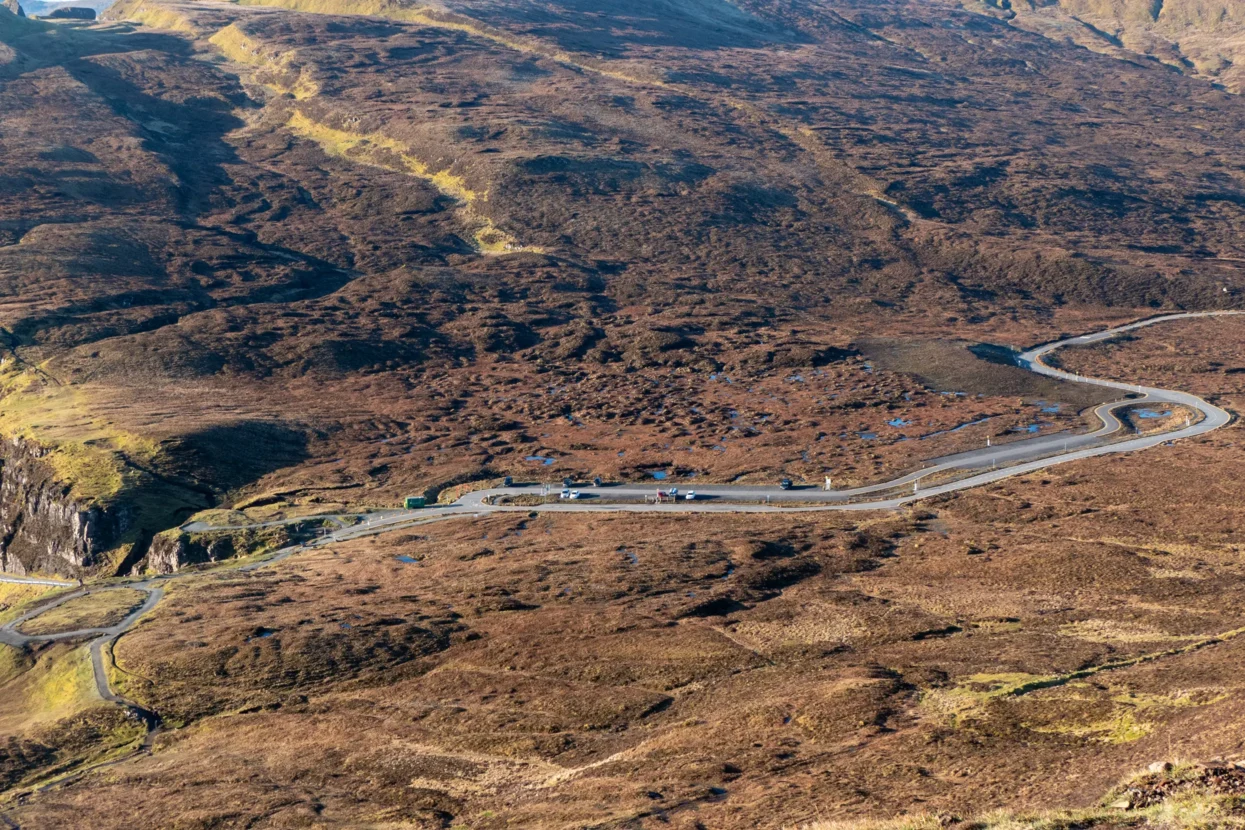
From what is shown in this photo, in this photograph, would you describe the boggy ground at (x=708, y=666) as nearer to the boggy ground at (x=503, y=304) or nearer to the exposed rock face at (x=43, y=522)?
the exposed rock face at (x=43, y=522)

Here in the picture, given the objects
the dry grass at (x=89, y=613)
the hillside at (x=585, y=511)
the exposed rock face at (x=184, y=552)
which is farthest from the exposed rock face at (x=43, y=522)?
the dry grass at (x=89, y=613)

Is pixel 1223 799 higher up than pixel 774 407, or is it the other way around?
pixel 1223 799

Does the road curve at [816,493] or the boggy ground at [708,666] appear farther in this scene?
the road curve at [816,493]

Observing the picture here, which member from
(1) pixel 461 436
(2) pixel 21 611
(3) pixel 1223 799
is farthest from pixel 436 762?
(1) pixel 461 436

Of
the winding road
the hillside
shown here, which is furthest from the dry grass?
the winding road

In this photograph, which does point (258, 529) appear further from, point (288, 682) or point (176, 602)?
point (288, 682)

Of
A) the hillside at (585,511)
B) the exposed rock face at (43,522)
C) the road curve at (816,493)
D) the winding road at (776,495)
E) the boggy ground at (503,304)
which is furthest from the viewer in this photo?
the boggy ground at (503,304)

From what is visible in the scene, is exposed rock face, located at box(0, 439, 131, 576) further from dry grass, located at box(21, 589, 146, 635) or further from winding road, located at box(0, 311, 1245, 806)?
dry grass, located at box(21, 589, 146, 635)
